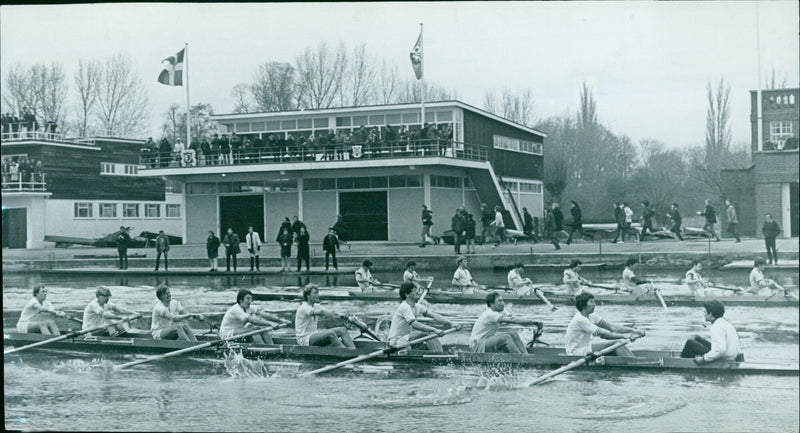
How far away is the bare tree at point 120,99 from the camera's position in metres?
12.9

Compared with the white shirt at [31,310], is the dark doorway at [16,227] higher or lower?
higher

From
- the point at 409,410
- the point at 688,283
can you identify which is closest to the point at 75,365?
the point at 409,410

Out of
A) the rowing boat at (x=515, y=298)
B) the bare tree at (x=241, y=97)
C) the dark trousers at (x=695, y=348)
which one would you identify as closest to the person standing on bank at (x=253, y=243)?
the rowing boat at (x=515, y=298)

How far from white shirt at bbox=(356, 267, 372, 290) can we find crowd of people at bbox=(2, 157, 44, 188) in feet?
19.2

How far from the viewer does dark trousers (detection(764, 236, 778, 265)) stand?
10.2 meters

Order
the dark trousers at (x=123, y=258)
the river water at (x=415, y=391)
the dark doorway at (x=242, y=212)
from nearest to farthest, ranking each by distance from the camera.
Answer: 1. the river water at (x=415, y=391)
2. the dark doorway at (x=242, y=212)
3. the dark trousers at (x=123, y=258)

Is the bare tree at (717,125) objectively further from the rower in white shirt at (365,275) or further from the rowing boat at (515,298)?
the rower in white shirt at (365,275)

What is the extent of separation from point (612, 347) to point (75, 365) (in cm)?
852

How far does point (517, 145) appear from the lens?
11.8m

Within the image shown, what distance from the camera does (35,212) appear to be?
13.9 meters

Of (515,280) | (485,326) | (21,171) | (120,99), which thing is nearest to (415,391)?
(485,326)

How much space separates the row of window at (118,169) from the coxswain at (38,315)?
2256 millimetres

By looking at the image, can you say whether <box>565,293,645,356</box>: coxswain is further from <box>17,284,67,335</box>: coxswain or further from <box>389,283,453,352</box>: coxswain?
<box>17,284,67,335</box>: coxswain

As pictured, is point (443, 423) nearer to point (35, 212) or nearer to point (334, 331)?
point (334, 331)
